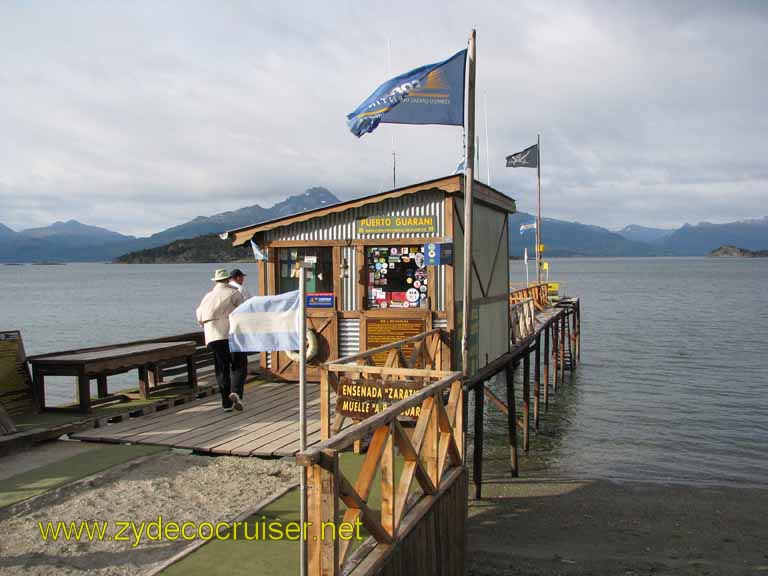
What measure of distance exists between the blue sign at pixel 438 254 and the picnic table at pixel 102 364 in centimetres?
417

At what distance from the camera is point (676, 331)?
141 feet

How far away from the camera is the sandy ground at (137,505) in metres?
5.29

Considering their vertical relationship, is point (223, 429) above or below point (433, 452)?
below

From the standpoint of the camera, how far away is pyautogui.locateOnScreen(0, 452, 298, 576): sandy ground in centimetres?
529

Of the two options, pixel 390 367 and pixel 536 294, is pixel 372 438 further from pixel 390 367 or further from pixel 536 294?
pixel 536 294

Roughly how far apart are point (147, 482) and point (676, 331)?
41.3m

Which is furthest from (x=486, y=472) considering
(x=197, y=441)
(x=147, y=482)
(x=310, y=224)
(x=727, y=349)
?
(x=727, y=349)

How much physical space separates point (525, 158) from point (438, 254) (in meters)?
23.9

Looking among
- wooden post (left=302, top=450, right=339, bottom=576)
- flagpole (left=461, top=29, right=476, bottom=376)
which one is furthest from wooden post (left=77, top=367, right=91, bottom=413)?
wooden post (left=302, top=450, right=339, bottom=576)


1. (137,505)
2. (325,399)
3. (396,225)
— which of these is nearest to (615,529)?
(325,399)

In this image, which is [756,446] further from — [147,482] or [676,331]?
[676,331]

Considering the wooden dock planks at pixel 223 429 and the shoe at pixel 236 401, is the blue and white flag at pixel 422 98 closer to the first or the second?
the wooden dock planks at pixel 223 429

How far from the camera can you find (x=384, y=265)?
1188 centimetres

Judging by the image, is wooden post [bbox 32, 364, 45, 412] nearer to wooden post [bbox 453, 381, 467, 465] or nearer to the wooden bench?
the wooden bench
